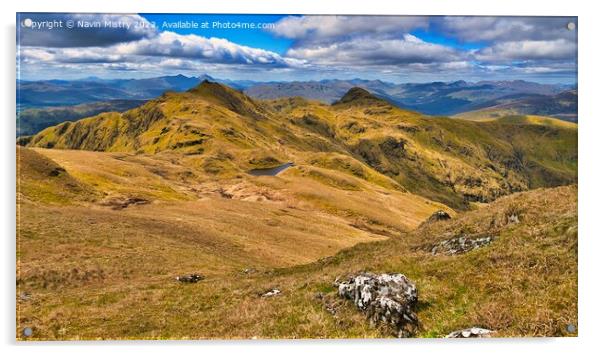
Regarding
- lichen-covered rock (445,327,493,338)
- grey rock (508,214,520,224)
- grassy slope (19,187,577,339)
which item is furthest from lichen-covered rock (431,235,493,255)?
lichen-covered rock (445,327,493,338)

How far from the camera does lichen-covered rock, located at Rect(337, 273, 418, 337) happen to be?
1327 centimetres

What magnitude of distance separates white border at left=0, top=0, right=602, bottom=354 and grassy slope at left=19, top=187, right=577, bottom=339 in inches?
38.6

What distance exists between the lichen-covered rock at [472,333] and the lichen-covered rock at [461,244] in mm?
4072

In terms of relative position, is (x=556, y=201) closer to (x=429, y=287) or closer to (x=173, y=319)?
(x=429, y=287)

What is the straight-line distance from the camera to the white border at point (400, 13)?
1611cm

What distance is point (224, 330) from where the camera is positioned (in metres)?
15.0

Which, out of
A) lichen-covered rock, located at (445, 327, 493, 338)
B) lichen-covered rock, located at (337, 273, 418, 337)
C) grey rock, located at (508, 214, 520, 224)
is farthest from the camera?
grey rock, located at (508, 214, 520, 224)

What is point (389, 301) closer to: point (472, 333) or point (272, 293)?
point (472, 333)

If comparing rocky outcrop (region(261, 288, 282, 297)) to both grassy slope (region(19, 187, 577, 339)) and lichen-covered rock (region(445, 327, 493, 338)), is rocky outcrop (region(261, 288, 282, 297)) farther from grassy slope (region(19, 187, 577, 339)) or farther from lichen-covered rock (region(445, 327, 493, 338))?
lichen-covered rock (region(445, 327, 493, 338))

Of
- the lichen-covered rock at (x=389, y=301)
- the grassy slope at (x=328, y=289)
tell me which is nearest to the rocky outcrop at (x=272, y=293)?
the grassy slope at (x=328, y=289)

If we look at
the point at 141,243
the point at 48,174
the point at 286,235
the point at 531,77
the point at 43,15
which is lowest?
the point at 286,235

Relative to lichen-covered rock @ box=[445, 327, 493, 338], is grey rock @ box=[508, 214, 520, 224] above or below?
above
